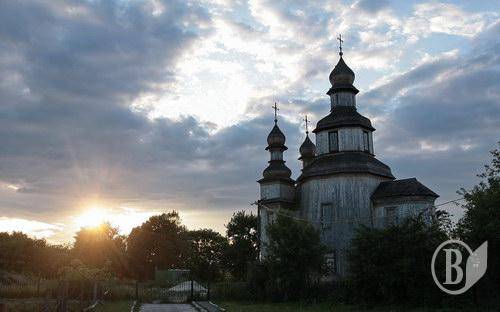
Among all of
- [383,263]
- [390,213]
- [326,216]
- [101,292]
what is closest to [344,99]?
[326,216]

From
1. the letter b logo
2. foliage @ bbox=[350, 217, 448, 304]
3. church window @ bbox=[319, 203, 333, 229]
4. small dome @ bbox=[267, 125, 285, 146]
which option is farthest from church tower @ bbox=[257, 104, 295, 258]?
the letter b logo

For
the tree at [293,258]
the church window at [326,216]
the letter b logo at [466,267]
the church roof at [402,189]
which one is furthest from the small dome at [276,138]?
the letter b logo at [466,267]

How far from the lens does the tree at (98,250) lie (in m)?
66.0

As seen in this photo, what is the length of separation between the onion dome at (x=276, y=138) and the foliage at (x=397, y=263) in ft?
69.0

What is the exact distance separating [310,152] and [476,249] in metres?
30.8

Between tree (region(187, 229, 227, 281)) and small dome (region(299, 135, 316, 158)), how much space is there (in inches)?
996

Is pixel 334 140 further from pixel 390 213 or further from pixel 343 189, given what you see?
pixel 390 213

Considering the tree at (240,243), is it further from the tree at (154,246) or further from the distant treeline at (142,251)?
the tree at (154,246)

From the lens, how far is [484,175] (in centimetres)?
2869

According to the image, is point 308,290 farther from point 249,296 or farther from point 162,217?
point 162,217

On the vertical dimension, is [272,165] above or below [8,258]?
above

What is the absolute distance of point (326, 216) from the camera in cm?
3634

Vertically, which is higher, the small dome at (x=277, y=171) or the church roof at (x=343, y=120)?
the church roof at (x=343, y=120)

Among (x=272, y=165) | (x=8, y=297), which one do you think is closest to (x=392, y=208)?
(x=272, y=165)
